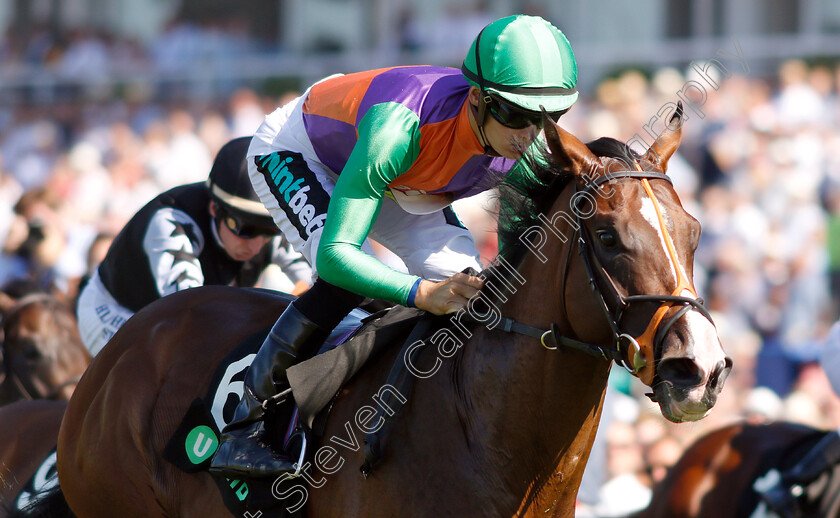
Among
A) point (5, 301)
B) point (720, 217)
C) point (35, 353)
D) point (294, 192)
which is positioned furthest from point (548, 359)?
point (720, 217)

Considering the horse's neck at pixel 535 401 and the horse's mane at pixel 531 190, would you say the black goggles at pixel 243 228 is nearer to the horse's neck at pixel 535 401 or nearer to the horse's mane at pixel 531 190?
the horse's mane at pixel 531 190

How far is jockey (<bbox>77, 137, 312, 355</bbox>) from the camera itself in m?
4.63

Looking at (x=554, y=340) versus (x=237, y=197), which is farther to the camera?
(x=237, y=197)

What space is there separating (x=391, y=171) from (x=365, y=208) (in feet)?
0.46

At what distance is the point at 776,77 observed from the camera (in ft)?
34.1

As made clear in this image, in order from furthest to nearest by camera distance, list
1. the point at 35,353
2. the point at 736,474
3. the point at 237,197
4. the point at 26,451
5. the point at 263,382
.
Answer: the point at 35,353, the point at 736,474, the point at 237,197, the point at 26,451, the point at 263,382

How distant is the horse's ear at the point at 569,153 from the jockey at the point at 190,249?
1977 mm

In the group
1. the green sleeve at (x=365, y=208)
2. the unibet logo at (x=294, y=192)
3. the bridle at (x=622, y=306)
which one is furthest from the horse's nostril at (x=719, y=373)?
the unibet logo at (x=294, y=192)

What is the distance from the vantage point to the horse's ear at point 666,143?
295 cm

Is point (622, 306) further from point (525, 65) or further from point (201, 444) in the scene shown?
point (201, 444)

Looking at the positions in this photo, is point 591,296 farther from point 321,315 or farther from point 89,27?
point 89,27

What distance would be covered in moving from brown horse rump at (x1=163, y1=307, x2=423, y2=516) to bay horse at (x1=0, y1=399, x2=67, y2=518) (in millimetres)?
970

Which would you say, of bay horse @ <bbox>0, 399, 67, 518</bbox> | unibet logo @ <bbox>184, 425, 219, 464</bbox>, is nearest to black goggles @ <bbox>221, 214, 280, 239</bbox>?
bay horse @ <bbox>0, 399, 67, 518</bbox>

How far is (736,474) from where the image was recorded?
5.16 m
